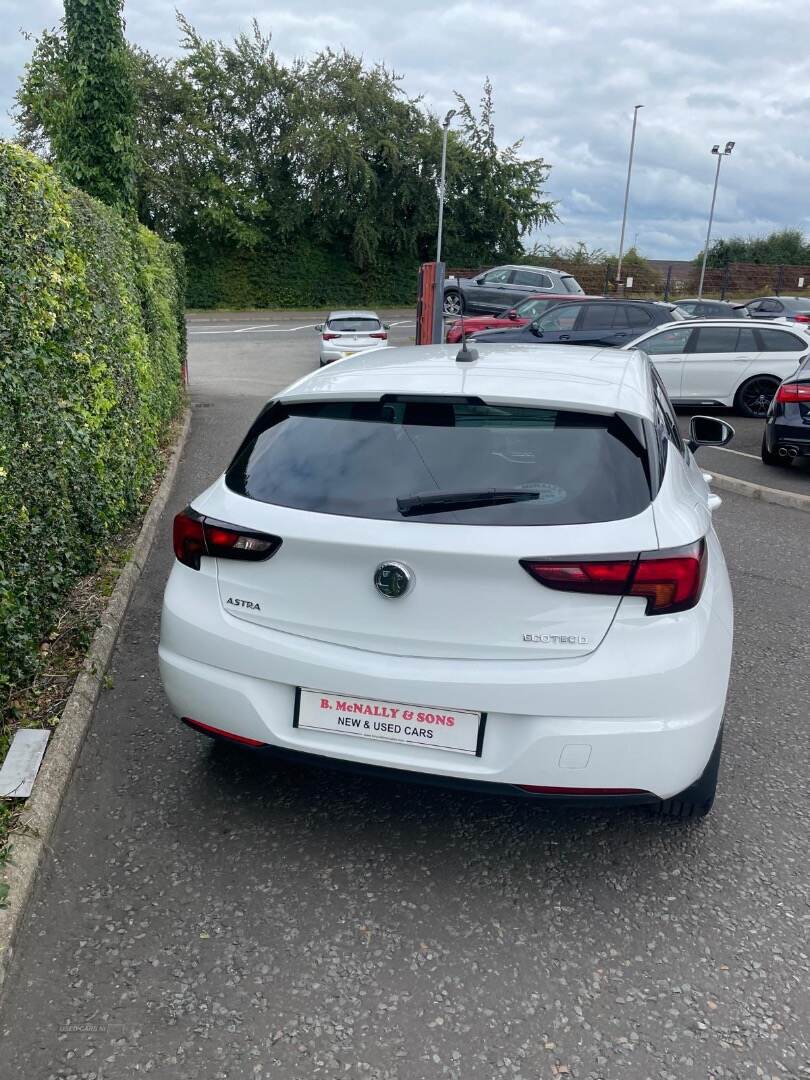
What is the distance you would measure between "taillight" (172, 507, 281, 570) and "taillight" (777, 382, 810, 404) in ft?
26.5

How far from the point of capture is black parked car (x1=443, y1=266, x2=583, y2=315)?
24666 mm

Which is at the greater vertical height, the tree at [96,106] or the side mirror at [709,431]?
the tree at [96,106]

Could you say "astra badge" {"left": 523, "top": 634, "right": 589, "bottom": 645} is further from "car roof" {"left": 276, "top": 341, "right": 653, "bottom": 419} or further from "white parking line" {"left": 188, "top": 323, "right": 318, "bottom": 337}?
"white parking line" {"left": 188, "top": 323, "right": 318, "bottom": 337}

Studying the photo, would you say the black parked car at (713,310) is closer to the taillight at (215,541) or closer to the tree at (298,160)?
the tree at (298,160)

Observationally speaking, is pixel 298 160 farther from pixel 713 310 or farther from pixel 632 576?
pixel 632 576

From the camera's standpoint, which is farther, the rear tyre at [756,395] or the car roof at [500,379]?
the rear tyre at [756,395]

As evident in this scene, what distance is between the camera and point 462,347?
3877mm

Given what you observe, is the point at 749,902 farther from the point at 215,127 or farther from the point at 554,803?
the point at 215,127

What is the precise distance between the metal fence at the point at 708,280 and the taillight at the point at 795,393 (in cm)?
3648

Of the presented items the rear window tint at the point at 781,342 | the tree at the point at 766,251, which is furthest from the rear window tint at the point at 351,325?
the tree at the point at 766,251

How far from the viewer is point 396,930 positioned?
2.86 meters

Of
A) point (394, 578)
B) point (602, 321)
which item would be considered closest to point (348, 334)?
point (602, 321)

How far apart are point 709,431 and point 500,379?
2.39 metres

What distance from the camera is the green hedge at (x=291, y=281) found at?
39219mm
